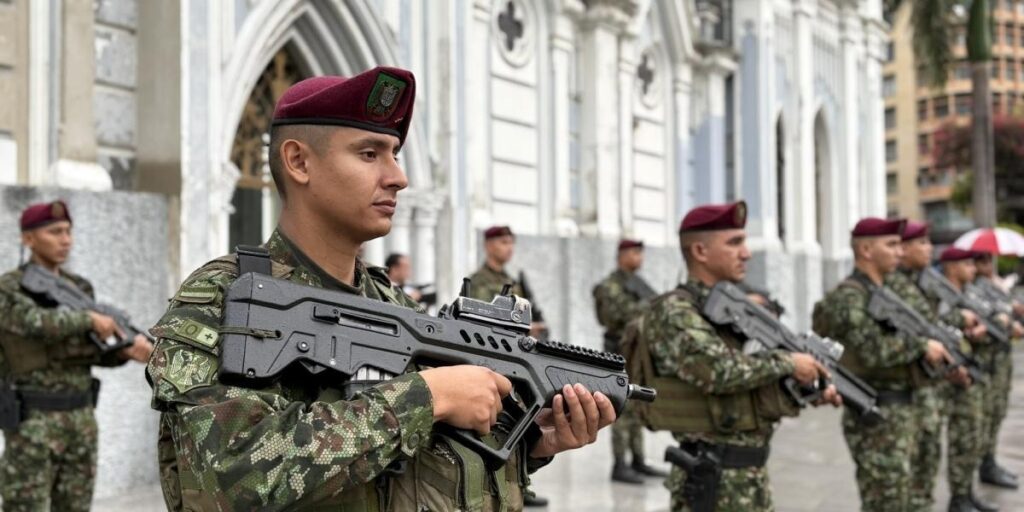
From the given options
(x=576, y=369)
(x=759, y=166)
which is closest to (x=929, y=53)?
(x=759, y=166)

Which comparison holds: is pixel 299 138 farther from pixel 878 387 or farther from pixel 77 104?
pixel 77 104

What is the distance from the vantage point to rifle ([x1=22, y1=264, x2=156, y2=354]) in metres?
4.69

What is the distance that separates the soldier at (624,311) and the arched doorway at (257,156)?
2.79 m

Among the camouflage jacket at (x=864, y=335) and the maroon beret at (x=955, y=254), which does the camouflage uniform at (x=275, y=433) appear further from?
the maroon beret at (x=955, y=254)

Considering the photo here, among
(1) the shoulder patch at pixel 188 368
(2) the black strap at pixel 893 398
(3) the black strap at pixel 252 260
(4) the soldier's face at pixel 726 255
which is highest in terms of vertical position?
(4) the soldier's face at pixel 726 255

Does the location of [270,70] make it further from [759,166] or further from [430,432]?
[759,166]

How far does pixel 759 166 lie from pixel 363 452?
45.2 ft

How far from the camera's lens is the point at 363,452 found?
5.41 ft

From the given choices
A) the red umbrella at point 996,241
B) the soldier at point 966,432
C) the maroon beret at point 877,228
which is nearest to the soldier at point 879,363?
the maroon beret at point 877,228

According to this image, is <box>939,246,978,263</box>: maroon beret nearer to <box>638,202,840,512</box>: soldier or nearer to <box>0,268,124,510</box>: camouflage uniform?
<box>638,202,840,512</box>: soldier

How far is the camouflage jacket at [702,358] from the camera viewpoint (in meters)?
3.83

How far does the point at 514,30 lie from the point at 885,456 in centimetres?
691

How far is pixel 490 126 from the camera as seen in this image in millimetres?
10281

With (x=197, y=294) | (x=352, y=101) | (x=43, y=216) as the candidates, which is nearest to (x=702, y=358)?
(x=352, y=101)
